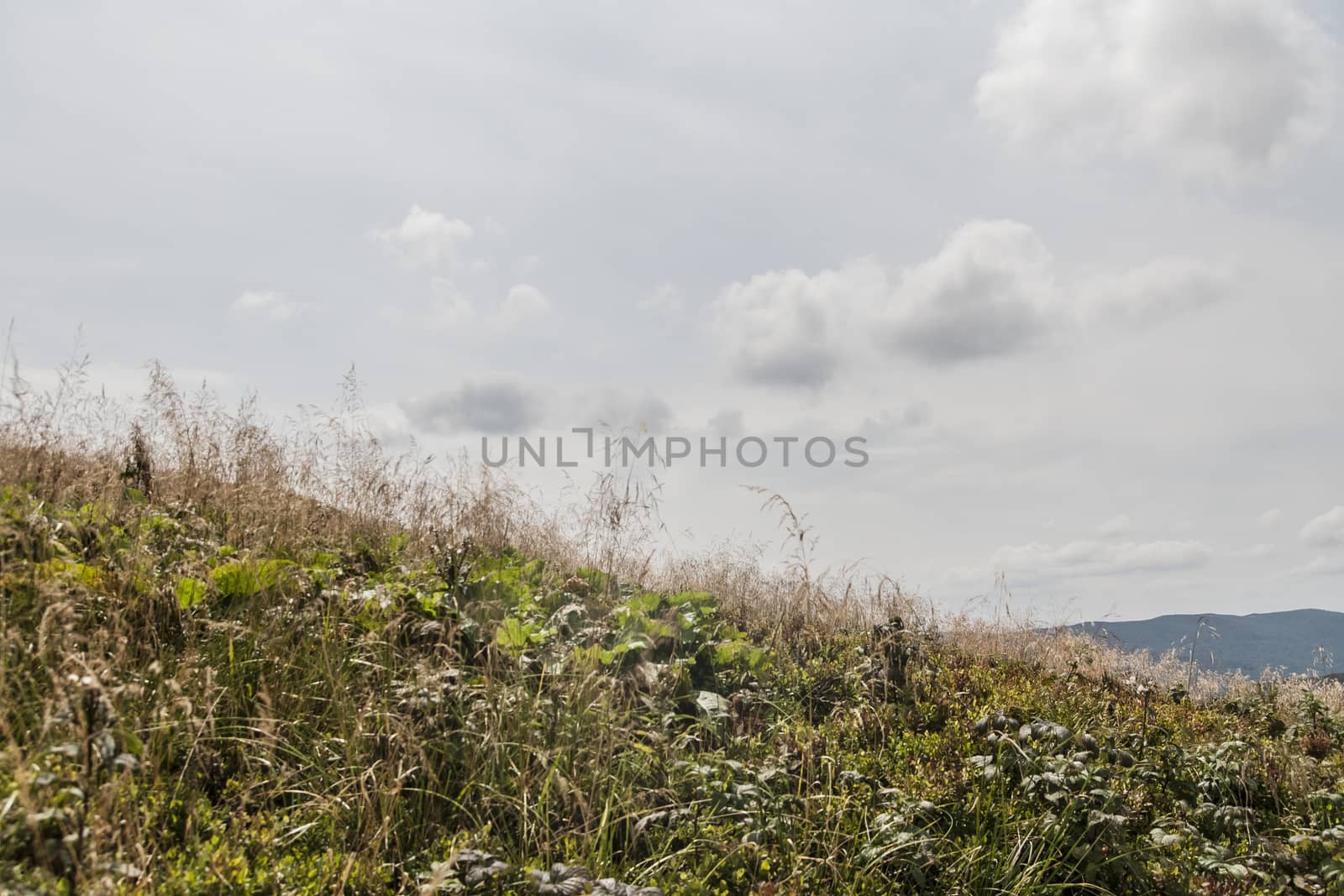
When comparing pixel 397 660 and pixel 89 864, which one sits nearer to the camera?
pixel 89 864

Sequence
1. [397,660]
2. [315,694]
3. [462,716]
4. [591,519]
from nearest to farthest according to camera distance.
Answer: [462,716] → [315,694] → [397,660] → [591,519]

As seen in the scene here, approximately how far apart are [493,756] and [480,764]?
14 cm

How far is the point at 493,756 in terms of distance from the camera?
3.13 meters

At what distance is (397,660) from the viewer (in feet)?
12.9

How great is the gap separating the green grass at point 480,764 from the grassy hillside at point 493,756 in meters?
0.02

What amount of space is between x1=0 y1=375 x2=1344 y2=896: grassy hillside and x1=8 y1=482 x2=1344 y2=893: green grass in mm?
19

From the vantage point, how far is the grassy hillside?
254 centimetres

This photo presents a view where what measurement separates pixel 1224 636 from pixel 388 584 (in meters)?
6.93

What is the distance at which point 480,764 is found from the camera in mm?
3229

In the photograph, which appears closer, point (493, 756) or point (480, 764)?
point (493, 756)

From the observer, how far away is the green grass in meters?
2.52

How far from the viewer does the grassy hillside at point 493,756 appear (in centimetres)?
254

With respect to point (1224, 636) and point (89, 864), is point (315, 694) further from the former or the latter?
point (1224, 636)

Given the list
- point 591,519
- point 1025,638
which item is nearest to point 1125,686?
point 1025,638
